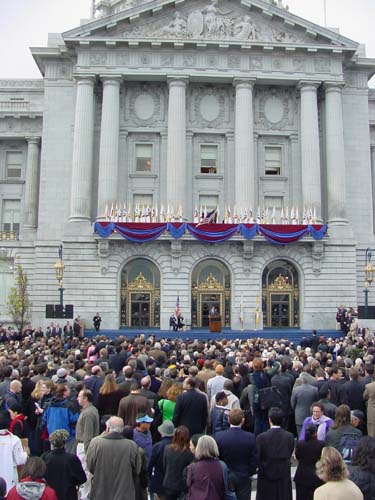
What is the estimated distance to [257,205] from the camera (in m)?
50.6

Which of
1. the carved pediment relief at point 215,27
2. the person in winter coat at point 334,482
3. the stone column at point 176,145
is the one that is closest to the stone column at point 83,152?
the carved pediment relief at point 215,27

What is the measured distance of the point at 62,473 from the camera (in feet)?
27.7

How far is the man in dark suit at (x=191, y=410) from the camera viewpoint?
450 inches

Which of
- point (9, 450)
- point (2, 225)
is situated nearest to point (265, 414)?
point (9, 450)

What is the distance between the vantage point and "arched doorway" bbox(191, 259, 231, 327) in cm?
4744

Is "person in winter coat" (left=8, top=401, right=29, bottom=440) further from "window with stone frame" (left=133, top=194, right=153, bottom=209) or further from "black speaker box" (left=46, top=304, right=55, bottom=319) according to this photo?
"window with stone frame" (left=133, top=194, right=153, bottom=209)

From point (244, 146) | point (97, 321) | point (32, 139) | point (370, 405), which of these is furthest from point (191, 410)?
point (32, 139)

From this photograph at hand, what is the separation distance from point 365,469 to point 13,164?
53.9 metres

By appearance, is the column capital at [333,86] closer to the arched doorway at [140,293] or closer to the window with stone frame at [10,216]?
the arched doorway at [140,293]

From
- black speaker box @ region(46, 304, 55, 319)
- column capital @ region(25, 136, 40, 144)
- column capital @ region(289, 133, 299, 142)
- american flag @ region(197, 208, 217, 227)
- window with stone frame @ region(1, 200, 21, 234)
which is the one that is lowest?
black speaker box @ region(46, 304, 55, 319)

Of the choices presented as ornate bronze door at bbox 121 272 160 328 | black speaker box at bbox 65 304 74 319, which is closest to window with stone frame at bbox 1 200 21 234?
ornate bronze door at bbox 121 272 160 328

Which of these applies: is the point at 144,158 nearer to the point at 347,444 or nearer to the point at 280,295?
the point at 280,295

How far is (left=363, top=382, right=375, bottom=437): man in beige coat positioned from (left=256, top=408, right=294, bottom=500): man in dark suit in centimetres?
381

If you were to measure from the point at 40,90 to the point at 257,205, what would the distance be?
901 inches
